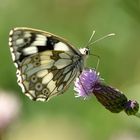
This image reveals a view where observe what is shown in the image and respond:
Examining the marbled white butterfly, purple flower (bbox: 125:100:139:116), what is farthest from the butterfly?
purple flower (bbox: 125:100:139:116)

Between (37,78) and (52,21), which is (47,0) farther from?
(37,78)

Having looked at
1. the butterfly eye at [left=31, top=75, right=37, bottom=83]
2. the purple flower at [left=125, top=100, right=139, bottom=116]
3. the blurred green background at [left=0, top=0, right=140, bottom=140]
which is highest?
the purple flower at [left=125, top=100, right=139, bottom=116]

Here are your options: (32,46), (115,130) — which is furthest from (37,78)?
(115,130)

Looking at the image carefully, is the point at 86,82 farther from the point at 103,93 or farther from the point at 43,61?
the point at 43,61

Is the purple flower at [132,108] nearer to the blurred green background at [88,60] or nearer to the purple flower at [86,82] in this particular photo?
the purple flower at [86,82]

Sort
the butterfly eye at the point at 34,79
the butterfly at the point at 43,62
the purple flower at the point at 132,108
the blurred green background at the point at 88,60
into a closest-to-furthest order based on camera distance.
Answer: the purple flower at the point at 132,108
the butterfly at the point at 43,62
the butterfly eye at the point at 34,79
the blurred green background at the point at 88,60

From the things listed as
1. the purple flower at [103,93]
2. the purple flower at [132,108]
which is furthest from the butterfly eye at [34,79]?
the purple flower at [132,108]

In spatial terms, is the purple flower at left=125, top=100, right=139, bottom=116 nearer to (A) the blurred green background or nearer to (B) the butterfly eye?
(B) the butterfly eye
